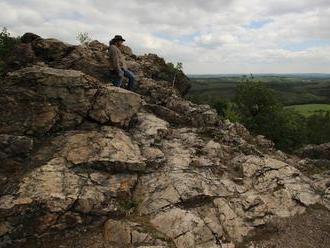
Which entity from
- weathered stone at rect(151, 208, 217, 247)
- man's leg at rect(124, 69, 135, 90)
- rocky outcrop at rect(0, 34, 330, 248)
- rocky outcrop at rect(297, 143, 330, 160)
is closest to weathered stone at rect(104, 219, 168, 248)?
rocky outcrop at rect(0, 34, 330, 248)

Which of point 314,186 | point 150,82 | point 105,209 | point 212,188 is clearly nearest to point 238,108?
point 150,82

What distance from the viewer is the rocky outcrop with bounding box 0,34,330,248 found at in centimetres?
1391

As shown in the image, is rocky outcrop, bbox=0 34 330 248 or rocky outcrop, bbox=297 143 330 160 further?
rocky outcrop, bbox=297 143 330 160

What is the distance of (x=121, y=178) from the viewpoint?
16141 mm

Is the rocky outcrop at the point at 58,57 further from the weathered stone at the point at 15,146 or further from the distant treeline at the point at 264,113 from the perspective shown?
the distant treeline at the point at 264,113

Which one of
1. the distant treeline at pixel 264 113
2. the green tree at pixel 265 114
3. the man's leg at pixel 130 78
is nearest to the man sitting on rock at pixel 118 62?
the man's leg at pixel 130 78

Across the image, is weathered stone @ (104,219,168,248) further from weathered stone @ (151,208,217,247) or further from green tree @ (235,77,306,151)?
green tree @ (235,77,306,151)

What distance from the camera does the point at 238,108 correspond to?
5388 cm

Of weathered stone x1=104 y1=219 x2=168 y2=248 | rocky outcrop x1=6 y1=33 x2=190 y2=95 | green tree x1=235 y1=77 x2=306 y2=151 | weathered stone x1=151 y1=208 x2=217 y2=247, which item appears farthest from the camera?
green tree x1=235 y1=77 x2=306 y2=151

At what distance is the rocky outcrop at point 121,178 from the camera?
13914 millimetres

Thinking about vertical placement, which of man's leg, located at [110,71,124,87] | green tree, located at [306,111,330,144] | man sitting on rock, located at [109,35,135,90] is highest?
man sitting on rock, located at [109,35,135,90]

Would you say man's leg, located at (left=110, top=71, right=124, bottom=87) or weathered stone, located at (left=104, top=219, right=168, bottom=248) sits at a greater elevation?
man's leg, located at (left=110, top=71, right=124, bottom=87)

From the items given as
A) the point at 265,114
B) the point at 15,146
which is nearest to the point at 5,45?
the point at 15,146

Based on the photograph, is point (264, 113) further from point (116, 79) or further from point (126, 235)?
point (126, 235)
